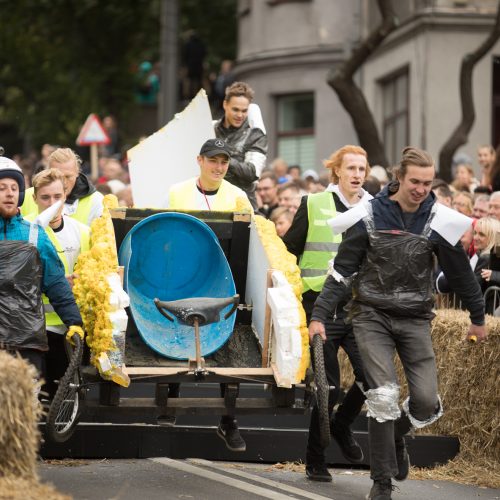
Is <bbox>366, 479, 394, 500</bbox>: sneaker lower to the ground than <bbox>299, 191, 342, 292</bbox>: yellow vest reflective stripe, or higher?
lower

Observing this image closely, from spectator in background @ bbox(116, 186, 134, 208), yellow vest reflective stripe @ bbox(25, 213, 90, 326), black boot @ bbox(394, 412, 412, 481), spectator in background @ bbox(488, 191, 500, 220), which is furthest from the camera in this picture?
spectator in background @ bbox(116, 186, 134, 208)

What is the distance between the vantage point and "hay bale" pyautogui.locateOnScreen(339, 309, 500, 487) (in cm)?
A: 1105

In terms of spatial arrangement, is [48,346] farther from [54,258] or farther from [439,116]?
[439,116]

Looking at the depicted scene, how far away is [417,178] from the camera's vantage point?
9.23 metres

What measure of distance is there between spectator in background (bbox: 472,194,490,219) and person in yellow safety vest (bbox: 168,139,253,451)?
359 centimetres

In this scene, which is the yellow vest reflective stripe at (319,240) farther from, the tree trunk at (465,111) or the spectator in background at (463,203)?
the tree trunk at (465,111)

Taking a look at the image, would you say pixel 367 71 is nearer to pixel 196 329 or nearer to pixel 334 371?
pixel 334 371

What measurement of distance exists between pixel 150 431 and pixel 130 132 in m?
30.5

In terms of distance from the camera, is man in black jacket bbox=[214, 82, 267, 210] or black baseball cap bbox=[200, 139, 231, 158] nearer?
black baseball cap bbox=[200, 139, 231, 158]

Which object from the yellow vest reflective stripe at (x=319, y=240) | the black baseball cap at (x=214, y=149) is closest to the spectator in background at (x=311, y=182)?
the black baseball cap at (x=214, y=149)

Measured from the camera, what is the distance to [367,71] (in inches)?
1215

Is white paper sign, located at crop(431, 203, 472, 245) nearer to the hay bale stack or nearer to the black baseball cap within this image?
the black baseball cap

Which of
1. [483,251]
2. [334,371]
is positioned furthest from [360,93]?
[334,371]

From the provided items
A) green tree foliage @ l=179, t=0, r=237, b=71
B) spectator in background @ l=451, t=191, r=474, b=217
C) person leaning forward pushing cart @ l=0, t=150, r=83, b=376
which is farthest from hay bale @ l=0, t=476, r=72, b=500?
green tree foliage @ l=179, t=0, r=237, b=71
